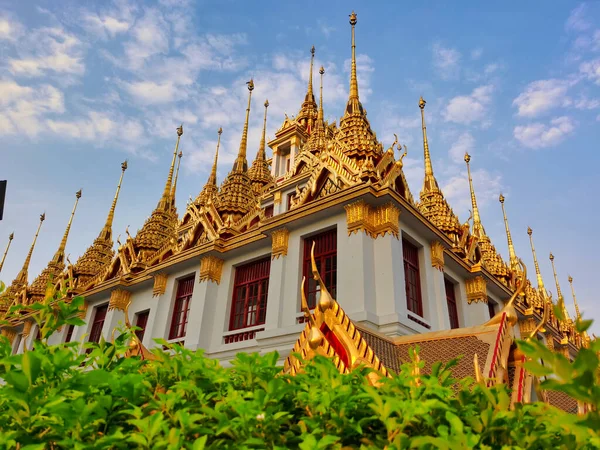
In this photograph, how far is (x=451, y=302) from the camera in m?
13.6

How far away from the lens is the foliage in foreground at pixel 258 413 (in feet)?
5.81

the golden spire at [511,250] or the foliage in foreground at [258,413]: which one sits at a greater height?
the golden spire at [511,250]

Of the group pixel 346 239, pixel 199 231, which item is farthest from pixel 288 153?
A: pixel 346 239

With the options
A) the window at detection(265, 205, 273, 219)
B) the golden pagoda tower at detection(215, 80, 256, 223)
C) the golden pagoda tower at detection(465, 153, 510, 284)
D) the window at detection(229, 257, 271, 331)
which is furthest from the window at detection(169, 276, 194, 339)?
the golden pagoda tower at detection(465, 153, 510, 284)

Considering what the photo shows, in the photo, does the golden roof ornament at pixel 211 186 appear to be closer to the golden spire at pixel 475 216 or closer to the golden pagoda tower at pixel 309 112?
the golden pagoda tower at pixel 309 112

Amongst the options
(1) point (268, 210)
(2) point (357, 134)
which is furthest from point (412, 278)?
(1) point (268, 210)

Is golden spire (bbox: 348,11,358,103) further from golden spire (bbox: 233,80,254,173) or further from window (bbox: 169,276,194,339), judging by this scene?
window (bbox: 169,276,194,339)

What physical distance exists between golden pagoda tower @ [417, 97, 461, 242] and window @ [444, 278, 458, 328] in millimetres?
1694

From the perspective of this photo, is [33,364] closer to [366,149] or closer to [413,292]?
[413,292]

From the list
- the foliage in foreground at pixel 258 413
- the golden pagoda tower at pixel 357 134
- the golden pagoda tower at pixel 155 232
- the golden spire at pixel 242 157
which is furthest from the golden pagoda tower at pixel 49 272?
the foliage in foreground at pixel 258 413

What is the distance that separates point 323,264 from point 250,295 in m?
2.75

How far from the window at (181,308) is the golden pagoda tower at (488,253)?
10.1 metres

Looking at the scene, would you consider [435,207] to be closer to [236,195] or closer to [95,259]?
[236,195]

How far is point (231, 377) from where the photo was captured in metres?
2.59
